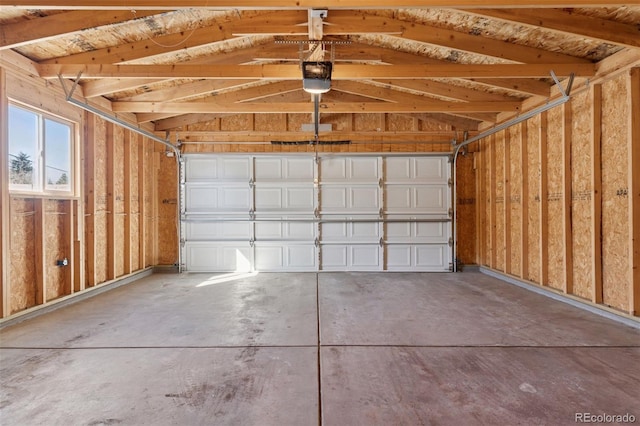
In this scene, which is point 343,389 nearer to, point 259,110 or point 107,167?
point 259,110

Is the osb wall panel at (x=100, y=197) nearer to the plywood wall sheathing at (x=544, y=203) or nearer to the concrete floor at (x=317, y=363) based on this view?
the concrete floor at (x=317, y=363)

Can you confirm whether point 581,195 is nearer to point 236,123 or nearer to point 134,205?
point 236,123

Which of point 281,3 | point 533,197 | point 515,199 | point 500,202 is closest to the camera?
point 281,3

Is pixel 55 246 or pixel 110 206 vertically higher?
pixel 110 206

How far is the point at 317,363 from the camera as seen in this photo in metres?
2.68

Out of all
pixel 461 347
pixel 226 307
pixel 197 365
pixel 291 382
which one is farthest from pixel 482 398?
pixel 226 307

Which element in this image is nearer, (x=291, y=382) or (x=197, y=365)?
(x=291, y=382)

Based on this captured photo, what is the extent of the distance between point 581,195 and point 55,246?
7458 mm

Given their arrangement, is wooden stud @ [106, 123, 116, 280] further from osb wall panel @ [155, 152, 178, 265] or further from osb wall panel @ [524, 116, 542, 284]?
osb wall panel @ [524, 116, 542, 284]

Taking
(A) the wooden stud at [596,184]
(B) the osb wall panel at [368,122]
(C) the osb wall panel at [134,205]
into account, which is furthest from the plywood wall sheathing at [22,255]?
(A) the wooden stud at [596,184]

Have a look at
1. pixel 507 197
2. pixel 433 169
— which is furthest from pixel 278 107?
pixel 507 197

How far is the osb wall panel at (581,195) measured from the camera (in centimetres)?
418

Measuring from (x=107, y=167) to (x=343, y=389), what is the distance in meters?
5.55

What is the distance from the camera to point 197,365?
2.66 meters
